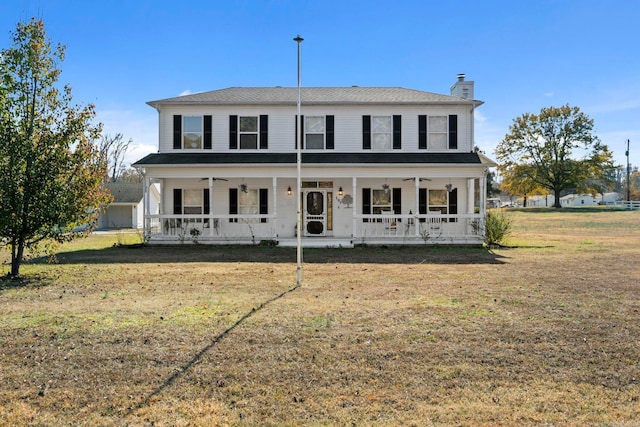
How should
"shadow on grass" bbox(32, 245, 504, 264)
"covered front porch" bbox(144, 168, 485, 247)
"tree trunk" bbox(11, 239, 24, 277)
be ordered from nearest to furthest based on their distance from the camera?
"tree trunk" bbox(11, 239, 24, 277) → "shadow on grass" bbox(32, 245, 504, 264) → "covered front porch" bbox(144, 168, 485, 247)

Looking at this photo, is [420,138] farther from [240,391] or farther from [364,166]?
[240,391]

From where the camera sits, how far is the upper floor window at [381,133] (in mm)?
19625

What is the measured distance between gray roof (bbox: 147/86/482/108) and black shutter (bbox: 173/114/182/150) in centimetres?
69

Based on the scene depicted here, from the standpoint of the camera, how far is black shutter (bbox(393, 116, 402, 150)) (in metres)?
19.6

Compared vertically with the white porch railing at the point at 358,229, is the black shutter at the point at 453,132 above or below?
above

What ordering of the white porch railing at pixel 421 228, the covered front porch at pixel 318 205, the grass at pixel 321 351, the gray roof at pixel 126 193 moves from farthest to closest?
the gray roof at pixel 126 193 → the covered front porch at pixel 318 205 → the white porch railing at pixel 421 228 → the grass at pixel 321 351

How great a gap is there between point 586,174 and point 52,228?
57.2 meters

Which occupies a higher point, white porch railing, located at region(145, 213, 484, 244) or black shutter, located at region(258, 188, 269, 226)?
black shutter, located at region(258, 188, 269, 226)

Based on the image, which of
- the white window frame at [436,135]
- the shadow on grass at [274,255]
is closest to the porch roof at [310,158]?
the white window frame at [436,135]

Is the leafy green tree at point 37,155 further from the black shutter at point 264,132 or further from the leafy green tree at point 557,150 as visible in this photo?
the leafy green tree at point 557,150

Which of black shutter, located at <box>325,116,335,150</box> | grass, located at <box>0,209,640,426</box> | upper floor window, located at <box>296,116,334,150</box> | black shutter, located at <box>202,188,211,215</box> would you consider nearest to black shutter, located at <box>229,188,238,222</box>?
black shutter, located at <box>202,188,211,215</box>

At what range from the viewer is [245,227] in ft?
63.4

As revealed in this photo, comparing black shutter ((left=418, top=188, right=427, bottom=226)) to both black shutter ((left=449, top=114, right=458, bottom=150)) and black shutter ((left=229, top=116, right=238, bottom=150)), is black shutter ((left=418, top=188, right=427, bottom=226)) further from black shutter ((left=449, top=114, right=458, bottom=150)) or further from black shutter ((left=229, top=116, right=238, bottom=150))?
black shutter ((left=229, top=116, right=238, bottom=150))

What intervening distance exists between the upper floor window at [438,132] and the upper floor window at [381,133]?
0.97 meters
